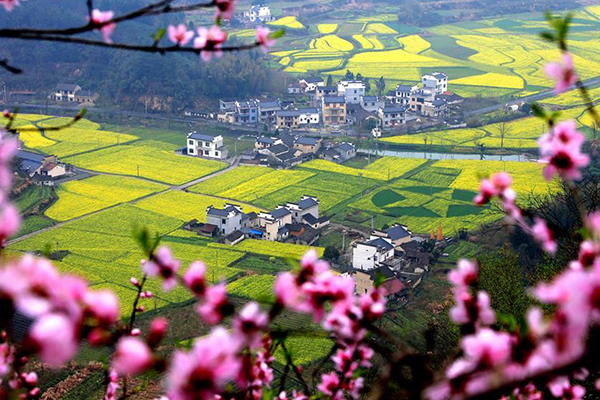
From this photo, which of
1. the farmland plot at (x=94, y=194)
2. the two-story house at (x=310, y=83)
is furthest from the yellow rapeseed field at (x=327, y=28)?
the farmland plot at (x=94, y=194)

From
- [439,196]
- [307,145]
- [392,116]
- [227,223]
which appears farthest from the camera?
[392,116]

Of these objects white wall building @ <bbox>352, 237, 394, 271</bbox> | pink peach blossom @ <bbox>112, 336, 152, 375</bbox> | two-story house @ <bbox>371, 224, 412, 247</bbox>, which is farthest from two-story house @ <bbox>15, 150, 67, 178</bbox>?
pink peach blossom @ <bbox>112, 336, 152, 375</bbox>

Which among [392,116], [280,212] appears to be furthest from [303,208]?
[392,116]

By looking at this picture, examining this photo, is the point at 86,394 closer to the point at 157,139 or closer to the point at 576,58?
the point at 157,139

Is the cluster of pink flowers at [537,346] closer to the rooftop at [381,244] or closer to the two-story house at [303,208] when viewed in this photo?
the rooftop at [381,244]

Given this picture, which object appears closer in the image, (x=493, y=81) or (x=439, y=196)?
(x=439, y=196)

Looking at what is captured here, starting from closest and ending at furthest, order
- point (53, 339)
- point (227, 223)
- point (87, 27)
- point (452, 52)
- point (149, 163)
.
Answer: point (53, 339)
point (87, 27)
point (227, 223)
point (149, 163)
point (452, 52)

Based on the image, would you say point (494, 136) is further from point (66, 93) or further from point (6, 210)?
point (6, 210)
